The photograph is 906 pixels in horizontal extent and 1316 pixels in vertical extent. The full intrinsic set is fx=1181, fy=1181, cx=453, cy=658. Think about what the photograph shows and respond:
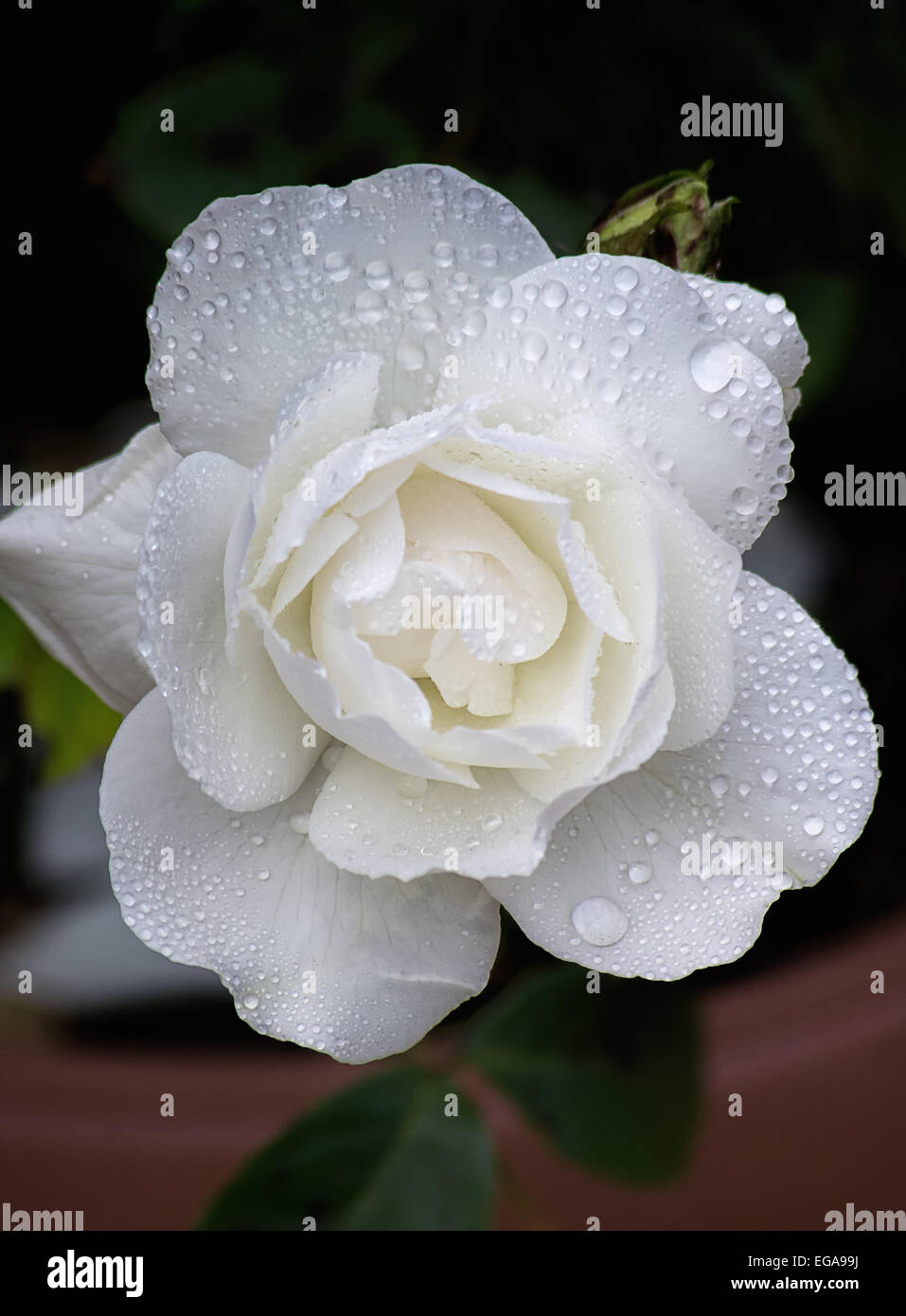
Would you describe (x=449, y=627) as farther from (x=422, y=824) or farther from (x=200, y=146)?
(x=200, y=146)

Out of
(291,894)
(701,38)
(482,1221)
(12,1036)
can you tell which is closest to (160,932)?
(291,894)

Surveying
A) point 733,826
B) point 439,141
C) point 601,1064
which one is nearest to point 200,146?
point 439,141

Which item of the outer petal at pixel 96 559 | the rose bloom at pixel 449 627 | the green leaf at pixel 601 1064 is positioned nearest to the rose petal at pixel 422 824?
the rose bloom at pixel 449 627

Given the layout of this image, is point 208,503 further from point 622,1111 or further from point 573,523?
point 622,1111

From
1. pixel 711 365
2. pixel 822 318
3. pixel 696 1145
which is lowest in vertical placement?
pixel 696 1145

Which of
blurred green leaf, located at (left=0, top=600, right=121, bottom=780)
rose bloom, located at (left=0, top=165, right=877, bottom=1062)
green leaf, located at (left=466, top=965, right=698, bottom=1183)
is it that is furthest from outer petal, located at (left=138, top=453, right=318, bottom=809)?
green leaf, located at (left=466, top=965, right=698, bottom=1183)

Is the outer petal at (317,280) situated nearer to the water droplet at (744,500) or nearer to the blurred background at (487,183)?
the water droplet at (744,500)
